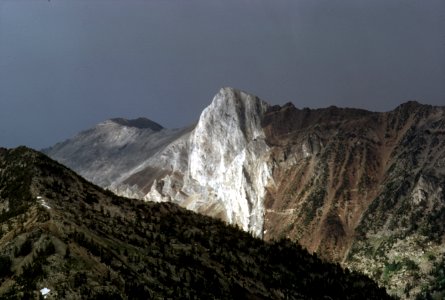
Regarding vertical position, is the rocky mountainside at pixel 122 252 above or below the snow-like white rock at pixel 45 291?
above

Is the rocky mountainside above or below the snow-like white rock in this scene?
above

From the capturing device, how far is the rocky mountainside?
79.6 metres

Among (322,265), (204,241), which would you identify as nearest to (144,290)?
(204,241)

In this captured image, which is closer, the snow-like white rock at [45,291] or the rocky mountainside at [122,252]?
the snow-like white rock at [45,291]

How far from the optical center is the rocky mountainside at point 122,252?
79625 mm

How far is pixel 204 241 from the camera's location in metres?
139

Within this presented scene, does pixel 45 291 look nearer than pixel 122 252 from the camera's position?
Yes

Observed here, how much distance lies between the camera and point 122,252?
10169cm

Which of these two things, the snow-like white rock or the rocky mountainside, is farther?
the rocky mountainside

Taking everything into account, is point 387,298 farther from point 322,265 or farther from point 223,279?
point 223,279

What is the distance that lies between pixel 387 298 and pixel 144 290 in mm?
108206

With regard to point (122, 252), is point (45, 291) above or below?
below

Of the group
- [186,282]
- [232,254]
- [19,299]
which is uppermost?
[232,254]

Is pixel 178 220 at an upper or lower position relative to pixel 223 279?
upper
